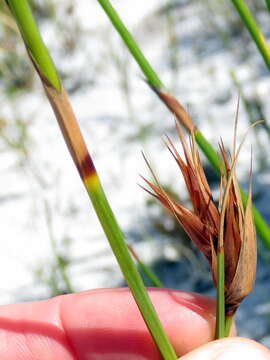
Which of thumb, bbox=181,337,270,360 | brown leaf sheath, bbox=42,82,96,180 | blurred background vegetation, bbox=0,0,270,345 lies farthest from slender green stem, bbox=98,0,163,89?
blurred background vegetation, bbox=0,0,270,345

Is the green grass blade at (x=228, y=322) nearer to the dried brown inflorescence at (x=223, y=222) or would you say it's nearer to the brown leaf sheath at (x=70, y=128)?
the dried brown inflorescence at (x=223, y=222)

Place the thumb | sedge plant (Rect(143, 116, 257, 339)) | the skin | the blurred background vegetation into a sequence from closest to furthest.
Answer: sedge plant (Rect(143, 116, 257, 339))
the thumb
the skin
the blurred background vegetation

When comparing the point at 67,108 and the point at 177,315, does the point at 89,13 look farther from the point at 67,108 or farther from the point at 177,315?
the point at 67,108

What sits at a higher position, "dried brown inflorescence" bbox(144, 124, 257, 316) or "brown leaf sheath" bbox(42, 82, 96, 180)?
"brown leaf sheath" bbox(42, 82, 96, 180)

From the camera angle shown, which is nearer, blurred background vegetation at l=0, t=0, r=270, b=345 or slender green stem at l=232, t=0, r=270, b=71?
slender green stem at l=232, t=0, r=270, b=71

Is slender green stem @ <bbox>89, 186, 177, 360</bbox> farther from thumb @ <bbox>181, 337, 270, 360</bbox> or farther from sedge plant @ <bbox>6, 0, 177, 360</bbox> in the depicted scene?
thumb @ <bbox>181, 337, 270, 360</bbox>

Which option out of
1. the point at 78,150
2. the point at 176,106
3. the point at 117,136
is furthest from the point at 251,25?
the point at 117,136

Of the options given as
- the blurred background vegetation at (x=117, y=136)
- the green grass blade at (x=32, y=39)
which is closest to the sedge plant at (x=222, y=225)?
the green grass blade at (x=32, y=39)
